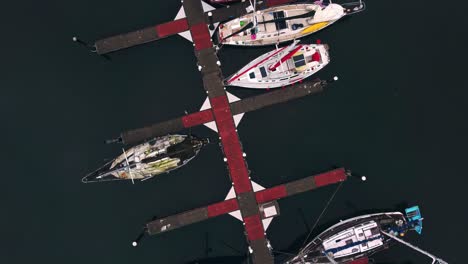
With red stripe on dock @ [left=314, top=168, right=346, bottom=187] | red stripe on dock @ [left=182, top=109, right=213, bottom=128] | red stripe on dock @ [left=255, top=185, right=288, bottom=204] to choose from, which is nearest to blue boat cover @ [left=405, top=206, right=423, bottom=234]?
red stripe on dock @ [left=314, top=168, right=346, bottom=187]

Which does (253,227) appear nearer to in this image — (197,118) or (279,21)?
(197,118)

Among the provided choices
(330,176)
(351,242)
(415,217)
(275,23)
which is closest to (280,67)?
(275,23)

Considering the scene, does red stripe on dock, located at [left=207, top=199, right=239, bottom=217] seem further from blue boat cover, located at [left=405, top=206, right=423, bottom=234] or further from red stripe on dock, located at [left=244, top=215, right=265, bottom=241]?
blue boat cover, located at [left=405, top=206, right=423, bottom=234]

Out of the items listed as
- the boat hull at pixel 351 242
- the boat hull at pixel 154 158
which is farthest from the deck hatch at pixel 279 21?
the boat hull at pixel 351 242

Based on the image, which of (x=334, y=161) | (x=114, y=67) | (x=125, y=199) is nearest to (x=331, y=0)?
(x=334, y=161)

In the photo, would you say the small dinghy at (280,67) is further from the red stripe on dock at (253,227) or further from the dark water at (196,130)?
the red stripe on dock at (253,227)
